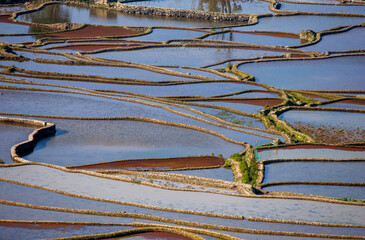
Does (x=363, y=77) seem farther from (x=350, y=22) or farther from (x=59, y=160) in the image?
(x=59, y=160)

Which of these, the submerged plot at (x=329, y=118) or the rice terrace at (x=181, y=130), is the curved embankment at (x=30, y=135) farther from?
the submerged plot at (x=329, y=118)

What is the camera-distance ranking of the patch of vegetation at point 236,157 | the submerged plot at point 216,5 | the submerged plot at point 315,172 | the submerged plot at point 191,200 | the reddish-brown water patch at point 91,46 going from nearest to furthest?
the submerged plot at point 191,200 → the submerged plot at point 315,172 → the patch of vegetation at point 236,157 → the reddish-brown water patch at point 91,46 → the submerged plot at point 216,5

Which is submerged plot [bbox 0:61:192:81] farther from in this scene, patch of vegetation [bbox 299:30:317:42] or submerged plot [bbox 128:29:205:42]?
patch of vegetation [bbox 299:30:317:42]

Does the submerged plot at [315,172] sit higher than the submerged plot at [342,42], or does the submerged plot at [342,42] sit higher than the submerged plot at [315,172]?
the submerged plot at [342,42]

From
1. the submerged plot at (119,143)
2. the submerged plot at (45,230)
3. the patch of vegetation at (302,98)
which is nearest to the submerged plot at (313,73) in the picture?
the patch of vegetation at (302,98)

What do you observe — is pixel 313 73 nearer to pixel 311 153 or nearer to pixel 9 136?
pixel 311 153

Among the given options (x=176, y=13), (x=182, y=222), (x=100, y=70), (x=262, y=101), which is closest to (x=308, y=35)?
(x=176, y=13)
